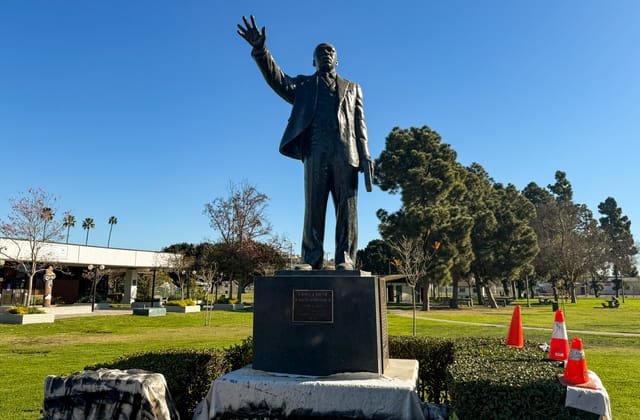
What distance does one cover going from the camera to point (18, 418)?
17.0 feet

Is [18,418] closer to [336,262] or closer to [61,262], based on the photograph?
[336,262]

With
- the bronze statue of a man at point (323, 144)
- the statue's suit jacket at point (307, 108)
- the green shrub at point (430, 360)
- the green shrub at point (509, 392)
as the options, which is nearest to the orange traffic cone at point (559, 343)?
the green shrub at point (509, 392)

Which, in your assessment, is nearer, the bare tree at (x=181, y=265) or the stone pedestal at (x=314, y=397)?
the stone pedestal at (x=314, y=397)

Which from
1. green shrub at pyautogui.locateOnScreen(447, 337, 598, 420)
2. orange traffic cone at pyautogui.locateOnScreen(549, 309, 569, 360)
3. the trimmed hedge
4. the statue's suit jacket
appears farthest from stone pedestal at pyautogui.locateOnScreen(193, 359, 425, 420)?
the statue's suit jacket

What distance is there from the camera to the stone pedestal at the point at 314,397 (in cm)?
356

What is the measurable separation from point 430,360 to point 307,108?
366cm

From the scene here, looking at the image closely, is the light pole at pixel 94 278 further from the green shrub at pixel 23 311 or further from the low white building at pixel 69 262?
the green shrub at pixel 23 311

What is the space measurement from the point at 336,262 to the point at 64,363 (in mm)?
8226

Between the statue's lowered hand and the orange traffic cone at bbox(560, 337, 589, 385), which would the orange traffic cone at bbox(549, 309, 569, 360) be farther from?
the statue's lowered hand

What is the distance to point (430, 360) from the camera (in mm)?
5492

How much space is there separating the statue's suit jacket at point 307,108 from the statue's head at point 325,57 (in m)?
0.15

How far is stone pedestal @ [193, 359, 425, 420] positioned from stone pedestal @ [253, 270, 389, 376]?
0.15m

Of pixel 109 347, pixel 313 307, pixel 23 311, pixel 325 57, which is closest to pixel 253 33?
pixel 325 57

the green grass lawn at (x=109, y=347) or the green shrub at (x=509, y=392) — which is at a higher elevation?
the green shrub at (x=509, y=392)
